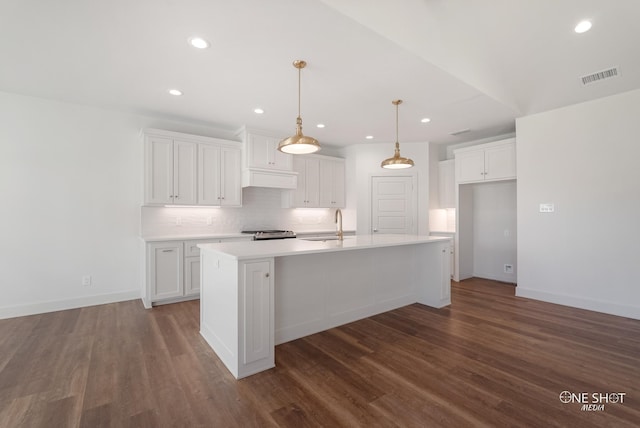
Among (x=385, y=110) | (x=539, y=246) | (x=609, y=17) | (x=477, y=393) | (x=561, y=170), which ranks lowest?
(x=477, y=393)

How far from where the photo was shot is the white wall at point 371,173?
19.1ft

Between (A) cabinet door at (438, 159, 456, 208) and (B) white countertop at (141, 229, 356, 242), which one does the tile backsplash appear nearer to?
(B) white countertop at (141, 229, 356, 242)

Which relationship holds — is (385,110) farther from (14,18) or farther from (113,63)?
(14,18)

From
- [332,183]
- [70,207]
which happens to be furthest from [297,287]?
[332,183]

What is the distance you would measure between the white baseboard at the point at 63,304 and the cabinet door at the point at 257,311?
9.81 ft

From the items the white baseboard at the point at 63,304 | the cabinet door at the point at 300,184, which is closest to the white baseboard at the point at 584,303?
the cabinet door at the point at 300,184

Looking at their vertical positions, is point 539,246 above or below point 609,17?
below

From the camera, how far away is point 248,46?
2.58 m

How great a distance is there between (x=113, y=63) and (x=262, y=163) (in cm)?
245

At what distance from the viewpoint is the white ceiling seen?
7.35ft

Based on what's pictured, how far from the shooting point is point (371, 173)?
6.09m

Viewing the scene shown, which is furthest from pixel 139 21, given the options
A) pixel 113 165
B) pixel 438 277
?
pixel 438 277

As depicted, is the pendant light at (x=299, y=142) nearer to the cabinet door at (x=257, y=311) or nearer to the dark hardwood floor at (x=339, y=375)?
the cabinet door at (x=257, y=311)

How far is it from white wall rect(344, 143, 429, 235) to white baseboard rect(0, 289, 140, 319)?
4195 mm
